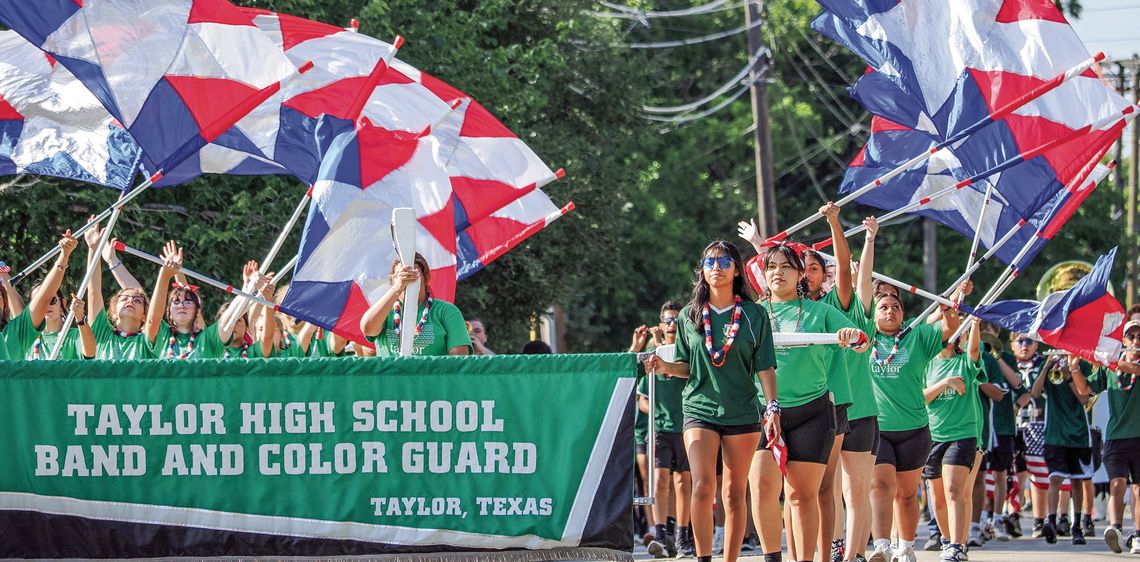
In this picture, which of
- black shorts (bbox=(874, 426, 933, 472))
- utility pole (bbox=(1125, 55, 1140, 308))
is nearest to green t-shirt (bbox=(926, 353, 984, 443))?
black shorts (bbox=(874, 426, 933, 472))

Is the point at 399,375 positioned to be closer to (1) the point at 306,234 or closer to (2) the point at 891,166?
(1) the point at 306,234

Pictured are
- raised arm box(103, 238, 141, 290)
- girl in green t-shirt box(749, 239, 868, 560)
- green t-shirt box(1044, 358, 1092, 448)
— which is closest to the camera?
girl in green t-shirt box(749, 239, 868, 560)

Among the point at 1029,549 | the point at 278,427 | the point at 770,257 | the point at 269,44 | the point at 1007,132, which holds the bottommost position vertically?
the point at 1029,549

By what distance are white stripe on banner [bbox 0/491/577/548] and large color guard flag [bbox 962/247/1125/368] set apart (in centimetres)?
441

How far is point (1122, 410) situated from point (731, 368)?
20.8ft

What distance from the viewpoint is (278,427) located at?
319 inches

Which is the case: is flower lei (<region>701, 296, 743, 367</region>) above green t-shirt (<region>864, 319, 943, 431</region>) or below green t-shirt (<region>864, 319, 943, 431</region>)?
above

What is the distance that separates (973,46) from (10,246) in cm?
972

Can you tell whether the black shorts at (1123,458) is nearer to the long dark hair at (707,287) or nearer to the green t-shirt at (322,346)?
the long dark hair at (707,287)

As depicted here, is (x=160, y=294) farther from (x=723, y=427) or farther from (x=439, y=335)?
(x=723, y=427)

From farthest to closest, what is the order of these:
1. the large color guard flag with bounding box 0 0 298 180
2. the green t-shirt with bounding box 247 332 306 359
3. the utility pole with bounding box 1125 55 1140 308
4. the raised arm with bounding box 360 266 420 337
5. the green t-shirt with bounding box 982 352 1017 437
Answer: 1. the utility pole with bounding box 1125 55 1140 308
2. the green t-shirt with bounding box 982 352 1017 437
3. the green t-shirt with bounding box 247 332 306 359
4. the large color guard flag with bounding box 0 0 298 180
5. the raised arm with bounding box 360 266 420 337

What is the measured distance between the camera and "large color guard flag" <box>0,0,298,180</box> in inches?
399

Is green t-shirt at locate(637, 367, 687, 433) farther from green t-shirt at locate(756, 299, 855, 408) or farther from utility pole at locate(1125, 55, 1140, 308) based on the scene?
utility pole at locate(1125, 55, 1140, 308)

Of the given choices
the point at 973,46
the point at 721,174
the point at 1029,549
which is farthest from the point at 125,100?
the point at 721,174
